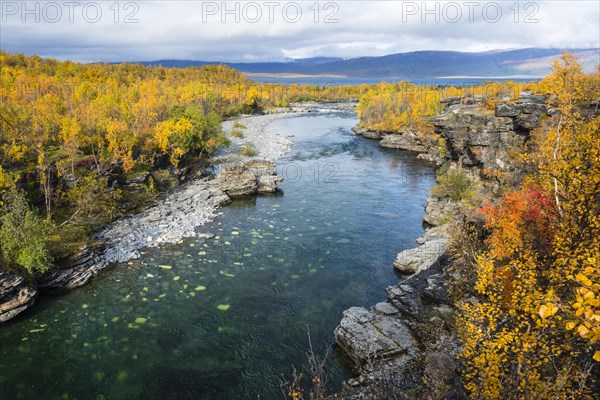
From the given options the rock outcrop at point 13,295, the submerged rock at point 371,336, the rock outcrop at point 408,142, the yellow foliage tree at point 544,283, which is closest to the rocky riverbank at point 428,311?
the submerged rock at point 371,336

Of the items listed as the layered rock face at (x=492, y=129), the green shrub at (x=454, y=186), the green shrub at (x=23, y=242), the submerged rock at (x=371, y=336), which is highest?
the layered rock face at (x=492, y=129)

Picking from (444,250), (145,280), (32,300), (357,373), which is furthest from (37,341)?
(444,250)

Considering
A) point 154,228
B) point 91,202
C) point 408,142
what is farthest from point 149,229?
point 408,142

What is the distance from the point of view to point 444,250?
27.0 meters

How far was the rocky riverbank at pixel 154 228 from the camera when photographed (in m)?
21.7

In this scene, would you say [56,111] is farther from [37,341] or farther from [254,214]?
[37,341]

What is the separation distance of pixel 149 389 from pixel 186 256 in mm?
12476

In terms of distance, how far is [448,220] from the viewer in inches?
1323

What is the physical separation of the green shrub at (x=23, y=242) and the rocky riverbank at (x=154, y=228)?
101 centimetres

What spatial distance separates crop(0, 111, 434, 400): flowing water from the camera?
1720 centimetres

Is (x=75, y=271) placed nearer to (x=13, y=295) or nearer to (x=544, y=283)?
(x=13, y=295)

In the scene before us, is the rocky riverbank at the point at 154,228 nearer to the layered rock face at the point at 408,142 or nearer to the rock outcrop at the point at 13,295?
the rock outcrop at the point at 13,295

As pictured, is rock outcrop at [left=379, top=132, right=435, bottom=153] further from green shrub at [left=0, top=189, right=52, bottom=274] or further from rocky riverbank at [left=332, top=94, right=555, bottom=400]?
green shrub at [left=0, top=189, right=52, bottom=274]

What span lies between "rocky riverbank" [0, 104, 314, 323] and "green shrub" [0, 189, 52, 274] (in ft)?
3.32
